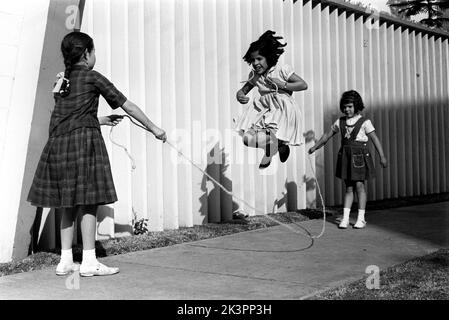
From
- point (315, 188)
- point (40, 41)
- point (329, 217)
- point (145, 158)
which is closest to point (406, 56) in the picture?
point (315, 188)

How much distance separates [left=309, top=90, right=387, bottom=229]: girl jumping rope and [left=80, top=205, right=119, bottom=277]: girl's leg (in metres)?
3.18

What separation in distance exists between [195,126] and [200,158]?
396 mm

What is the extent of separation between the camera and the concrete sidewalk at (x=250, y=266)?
12.5ft

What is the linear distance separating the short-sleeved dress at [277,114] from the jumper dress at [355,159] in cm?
93

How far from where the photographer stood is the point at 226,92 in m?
7.48

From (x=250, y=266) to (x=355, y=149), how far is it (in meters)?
2.75

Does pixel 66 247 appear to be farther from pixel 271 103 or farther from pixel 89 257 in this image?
pixel 271 103

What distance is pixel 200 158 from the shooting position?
7.19m

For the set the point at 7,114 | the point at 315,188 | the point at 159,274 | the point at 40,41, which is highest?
the point at 40,41

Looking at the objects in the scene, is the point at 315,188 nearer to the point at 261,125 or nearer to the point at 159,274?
the point at 261,125

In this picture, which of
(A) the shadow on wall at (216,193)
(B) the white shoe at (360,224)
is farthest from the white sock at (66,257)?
(B) the white shoe at (360,224)

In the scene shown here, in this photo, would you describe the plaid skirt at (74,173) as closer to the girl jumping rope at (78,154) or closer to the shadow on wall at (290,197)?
the girl jumping rope at (78,154)

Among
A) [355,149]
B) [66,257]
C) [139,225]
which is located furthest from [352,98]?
[66,257]

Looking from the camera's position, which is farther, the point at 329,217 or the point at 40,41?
the point at 329,217
